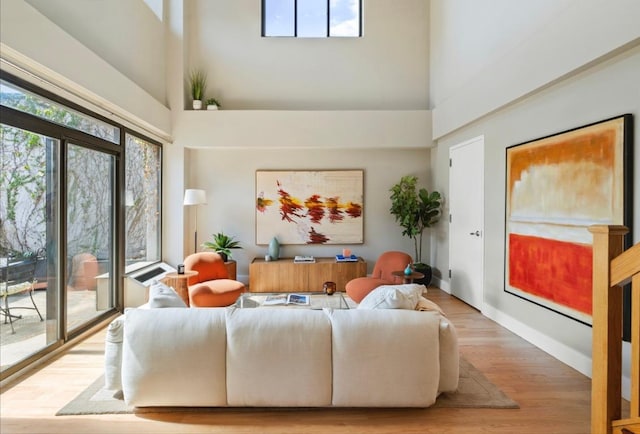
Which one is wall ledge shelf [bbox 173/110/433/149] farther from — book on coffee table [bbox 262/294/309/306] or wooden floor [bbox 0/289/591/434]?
wooden floor [bbox 0/289/591/434]

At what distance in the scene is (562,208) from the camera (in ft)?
11.0

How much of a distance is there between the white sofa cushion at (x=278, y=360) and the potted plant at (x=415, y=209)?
153 inches

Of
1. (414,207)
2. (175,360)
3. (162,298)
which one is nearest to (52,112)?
(162,298)

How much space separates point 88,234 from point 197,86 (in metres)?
3.21

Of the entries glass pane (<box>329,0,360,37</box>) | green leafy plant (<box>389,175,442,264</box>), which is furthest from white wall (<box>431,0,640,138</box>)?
glass pane (<box>329,0,360,37</box>)

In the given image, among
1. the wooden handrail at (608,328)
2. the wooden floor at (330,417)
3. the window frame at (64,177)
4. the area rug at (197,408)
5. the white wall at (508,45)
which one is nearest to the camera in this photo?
the wooden handrail at (608,328)

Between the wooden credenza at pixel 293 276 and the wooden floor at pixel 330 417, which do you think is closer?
the wooden floor at pixel 330 417

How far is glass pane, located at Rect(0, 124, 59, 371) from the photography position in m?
2.95

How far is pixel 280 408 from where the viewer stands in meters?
2.59

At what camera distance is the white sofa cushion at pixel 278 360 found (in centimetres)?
241

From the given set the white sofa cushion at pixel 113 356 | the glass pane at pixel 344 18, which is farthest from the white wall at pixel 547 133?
the white sofa cushion at pixel 113 356

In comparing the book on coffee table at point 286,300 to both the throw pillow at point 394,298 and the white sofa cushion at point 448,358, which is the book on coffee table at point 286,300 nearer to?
the throw pillow at point 394,298

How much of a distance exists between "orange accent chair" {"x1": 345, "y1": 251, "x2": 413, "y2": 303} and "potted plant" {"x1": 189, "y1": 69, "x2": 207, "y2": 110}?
3.82 metres

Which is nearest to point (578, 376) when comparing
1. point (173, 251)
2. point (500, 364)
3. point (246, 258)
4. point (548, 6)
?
point (500, 364)
